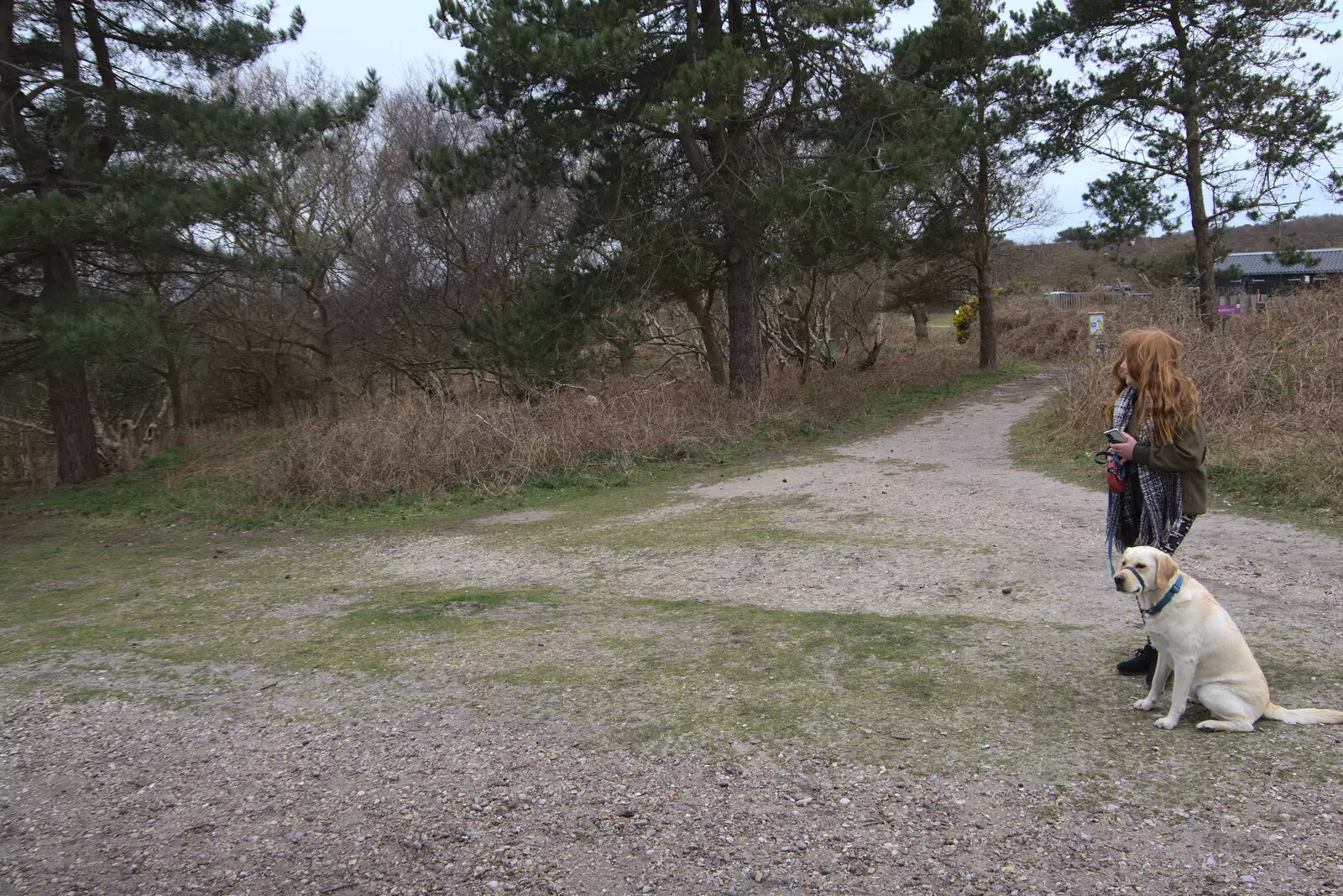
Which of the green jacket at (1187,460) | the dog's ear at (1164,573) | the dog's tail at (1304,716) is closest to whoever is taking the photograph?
the dog's tail at (1304,716)

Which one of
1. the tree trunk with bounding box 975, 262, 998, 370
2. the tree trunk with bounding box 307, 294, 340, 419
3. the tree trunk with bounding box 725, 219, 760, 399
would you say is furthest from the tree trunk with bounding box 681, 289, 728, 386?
the tree trunk with bounding box 975, 262, 998, 370

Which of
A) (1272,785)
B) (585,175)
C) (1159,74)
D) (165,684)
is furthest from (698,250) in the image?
(1272,785)

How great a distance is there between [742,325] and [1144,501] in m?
12.7

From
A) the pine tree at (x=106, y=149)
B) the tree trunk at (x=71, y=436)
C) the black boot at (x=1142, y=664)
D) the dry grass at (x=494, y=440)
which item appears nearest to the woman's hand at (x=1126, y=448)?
the black boot at (x=1142, y=664)

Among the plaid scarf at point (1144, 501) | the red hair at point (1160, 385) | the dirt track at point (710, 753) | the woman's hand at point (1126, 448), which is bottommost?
the dirt track at point (710, 753)

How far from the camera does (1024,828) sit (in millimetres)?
3201

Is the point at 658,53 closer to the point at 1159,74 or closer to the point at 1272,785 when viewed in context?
the point at 1159,74

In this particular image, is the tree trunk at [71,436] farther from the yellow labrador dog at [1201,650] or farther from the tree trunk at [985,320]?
the tree trunk at [985,320]

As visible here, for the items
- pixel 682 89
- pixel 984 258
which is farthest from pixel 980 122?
pixel 682 89

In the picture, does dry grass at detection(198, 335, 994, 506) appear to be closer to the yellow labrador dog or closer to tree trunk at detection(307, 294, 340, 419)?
tree trunk at detection(307, 294, 340, 419)

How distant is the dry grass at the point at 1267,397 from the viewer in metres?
8.77

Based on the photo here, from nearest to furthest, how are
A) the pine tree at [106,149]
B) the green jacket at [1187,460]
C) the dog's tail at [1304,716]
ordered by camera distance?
the dog's tail at [1304,716] → the green jacket at [1187,460] → the pine tree at [106,149]

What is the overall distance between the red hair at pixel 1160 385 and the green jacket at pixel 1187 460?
0.12ft

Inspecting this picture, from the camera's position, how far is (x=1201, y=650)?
3.81m
